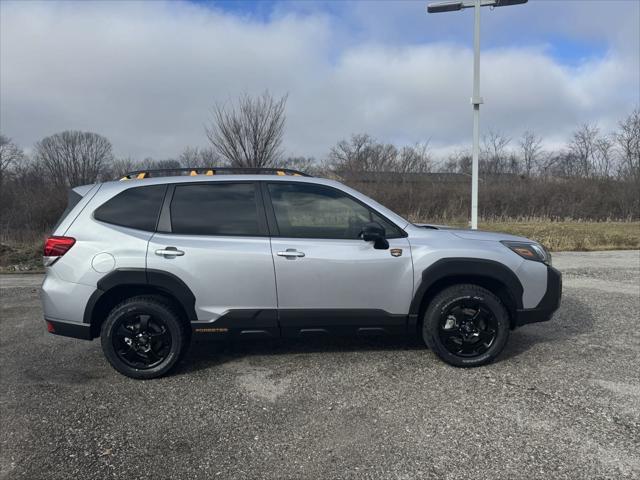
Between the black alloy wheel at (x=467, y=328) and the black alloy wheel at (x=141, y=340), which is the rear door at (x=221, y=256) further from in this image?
the black alloy wheel at (x=467, y=328)

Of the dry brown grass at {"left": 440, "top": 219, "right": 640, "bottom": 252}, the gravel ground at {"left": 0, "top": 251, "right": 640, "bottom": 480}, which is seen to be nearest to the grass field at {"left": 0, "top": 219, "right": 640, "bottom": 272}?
the dry brown grass at {"left": 440, "top": 219, "right": 640, "bottom": 252}

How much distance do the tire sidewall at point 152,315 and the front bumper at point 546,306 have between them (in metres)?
3.06

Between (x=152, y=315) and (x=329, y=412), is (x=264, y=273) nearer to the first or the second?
(x=152, y=315)

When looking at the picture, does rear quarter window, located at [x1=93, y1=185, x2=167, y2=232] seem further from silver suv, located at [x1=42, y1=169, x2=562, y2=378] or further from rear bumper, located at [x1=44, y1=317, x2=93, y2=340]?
rear bumper, located at [x1=44, y1=317, x2=93, y2=340]

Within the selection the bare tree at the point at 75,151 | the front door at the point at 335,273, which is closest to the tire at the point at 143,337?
the front door at the point at 335,273

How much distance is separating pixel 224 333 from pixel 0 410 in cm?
178

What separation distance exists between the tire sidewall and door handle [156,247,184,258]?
44 centimetres

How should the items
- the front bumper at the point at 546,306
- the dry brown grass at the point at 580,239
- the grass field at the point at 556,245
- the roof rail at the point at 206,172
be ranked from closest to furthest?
1. the front bumper at the point at 546,306
2. the roof rail at the point at 206,172
3. the grass field at the point at 556,245
4. the dry brown grass at the point at 580,239

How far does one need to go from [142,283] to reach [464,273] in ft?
9.21

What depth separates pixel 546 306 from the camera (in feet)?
13.5

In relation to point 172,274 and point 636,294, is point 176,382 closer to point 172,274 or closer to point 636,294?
point 172,274

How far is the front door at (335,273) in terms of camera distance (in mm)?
3869

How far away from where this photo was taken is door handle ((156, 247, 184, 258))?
3.83 metres

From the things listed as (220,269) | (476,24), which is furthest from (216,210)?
(476,24)
